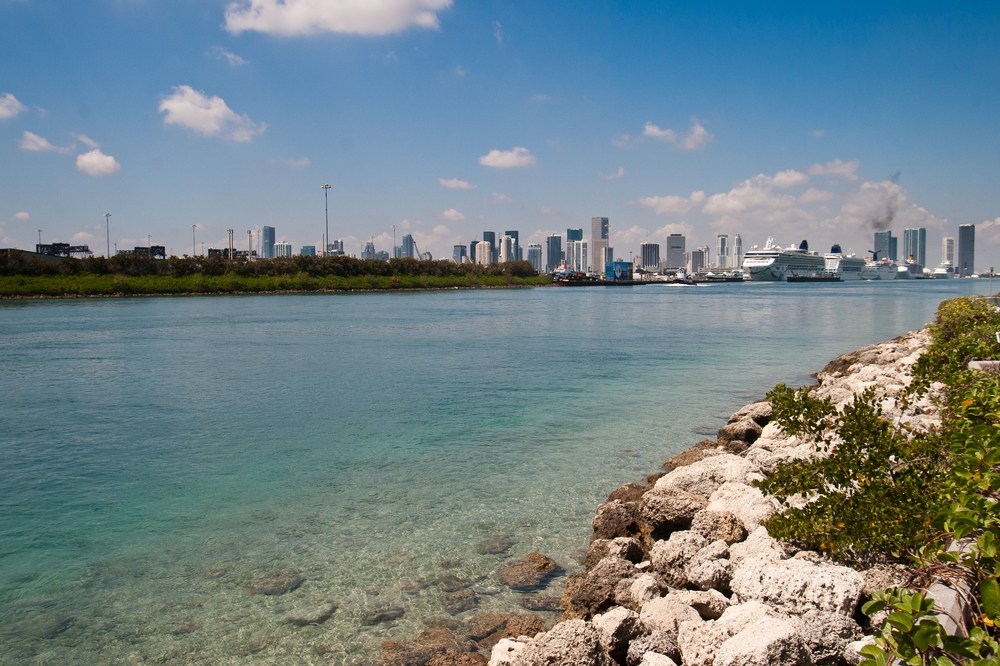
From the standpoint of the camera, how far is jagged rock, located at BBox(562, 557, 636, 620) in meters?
6.77

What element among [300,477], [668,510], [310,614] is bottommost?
[310,614]

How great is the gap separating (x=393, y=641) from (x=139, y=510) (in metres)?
6.19

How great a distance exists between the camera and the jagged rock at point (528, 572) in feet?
26.1

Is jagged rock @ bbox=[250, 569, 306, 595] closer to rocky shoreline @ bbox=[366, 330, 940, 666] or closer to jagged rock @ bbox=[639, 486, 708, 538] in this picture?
rocky shoreline @ bbox=[366, 330, 940, 666]

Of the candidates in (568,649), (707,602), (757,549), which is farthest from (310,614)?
(757,549)

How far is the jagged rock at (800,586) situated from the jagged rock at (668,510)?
6.46ft

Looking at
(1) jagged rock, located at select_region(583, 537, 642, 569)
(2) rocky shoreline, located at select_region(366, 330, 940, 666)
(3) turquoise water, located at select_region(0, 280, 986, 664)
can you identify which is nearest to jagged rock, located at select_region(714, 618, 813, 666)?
(2) rocky shoreline, located at select_region(366, 330, 940, 666)

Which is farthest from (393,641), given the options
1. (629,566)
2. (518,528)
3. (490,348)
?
(490,348)

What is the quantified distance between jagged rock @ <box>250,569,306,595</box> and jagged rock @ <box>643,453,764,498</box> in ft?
16.2

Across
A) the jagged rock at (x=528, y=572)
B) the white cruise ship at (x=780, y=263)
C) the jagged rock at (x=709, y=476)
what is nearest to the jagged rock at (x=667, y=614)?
the jagged rock at (x=528, y=572)

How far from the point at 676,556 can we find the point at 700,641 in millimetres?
1676

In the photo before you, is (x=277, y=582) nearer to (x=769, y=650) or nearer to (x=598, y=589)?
(x=598, y=589)

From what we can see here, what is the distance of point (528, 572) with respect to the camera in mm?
8234

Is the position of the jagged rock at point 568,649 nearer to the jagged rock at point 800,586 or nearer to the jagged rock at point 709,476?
the jagged rock at point 800,586
